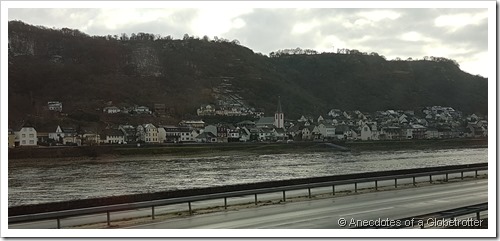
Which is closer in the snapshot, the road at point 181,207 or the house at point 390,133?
the road at point 181,207

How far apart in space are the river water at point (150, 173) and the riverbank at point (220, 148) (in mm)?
752

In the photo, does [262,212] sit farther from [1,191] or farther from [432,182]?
[432,182]

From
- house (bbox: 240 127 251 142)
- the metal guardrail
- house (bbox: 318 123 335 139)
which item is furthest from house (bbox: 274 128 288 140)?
the metal guardrail

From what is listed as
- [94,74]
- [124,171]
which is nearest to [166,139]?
[94,74]

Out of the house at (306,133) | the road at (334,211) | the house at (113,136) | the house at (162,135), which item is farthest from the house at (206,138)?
the road at (334,211)

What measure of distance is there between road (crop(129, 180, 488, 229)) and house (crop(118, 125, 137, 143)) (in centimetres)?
2633

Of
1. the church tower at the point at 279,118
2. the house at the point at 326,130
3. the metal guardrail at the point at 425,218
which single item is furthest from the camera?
the church tower at the point at 279,118

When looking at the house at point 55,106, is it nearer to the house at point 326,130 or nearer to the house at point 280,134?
the house at point 280,134

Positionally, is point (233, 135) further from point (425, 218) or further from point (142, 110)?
point (425, 218)

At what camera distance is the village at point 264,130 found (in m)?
29.4

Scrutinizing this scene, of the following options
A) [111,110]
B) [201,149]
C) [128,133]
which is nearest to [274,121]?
[201,149]

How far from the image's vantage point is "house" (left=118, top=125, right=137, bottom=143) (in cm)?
3516

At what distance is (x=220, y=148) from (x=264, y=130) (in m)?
4.23

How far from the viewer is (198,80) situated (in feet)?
134
